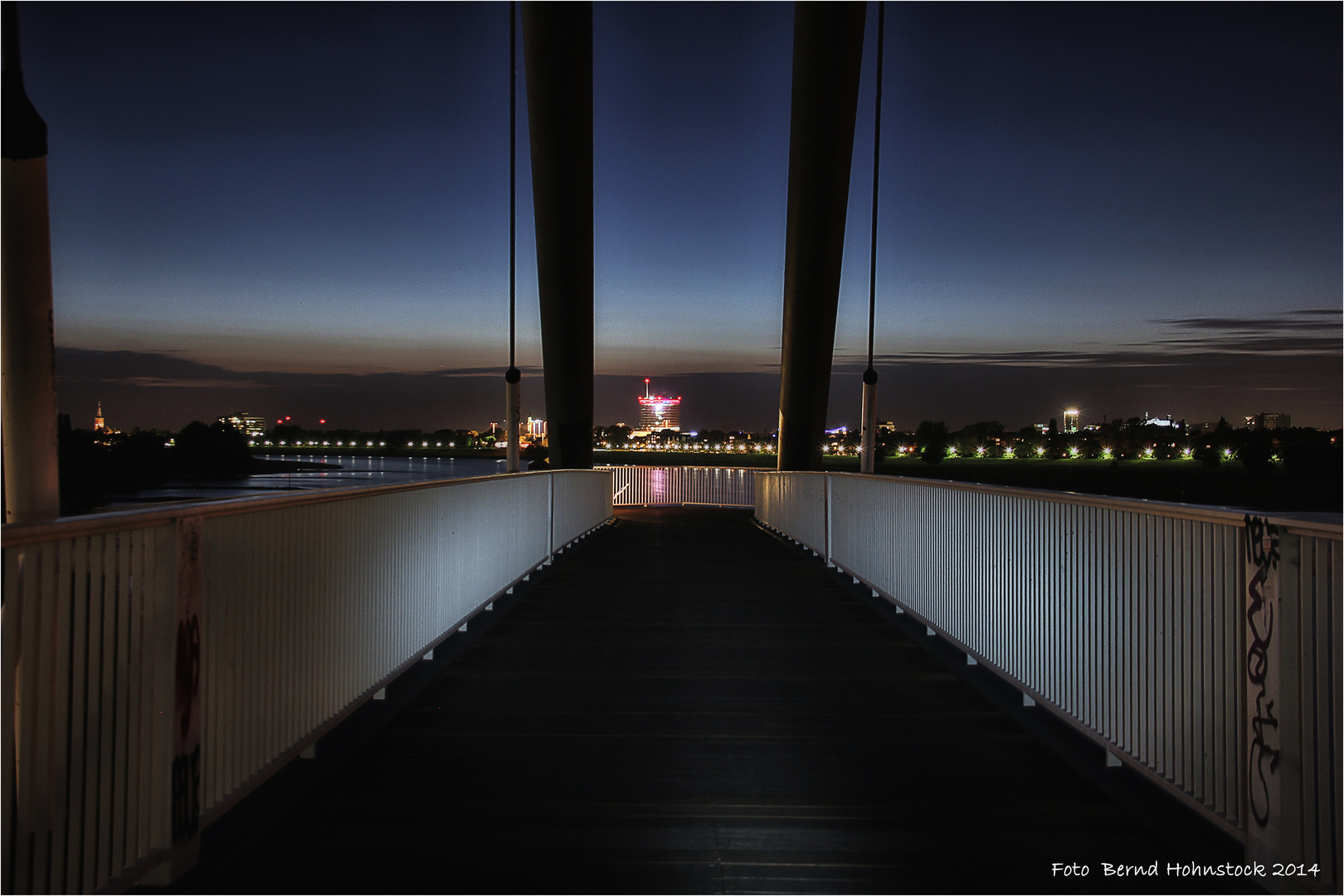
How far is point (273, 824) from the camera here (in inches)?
131

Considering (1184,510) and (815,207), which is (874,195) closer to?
(815,207)

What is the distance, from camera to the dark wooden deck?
9.98ft

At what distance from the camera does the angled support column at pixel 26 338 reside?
3188 mm

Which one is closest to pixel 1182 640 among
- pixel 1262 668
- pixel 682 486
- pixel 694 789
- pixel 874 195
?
pixel 1262 668

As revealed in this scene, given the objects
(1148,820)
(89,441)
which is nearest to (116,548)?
(1148,820)

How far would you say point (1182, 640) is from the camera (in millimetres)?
3334

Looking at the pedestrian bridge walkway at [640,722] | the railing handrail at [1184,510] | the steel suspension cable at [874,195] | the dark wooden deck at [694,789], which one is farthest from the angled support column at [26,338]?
the steel suspension cable at [874,195]

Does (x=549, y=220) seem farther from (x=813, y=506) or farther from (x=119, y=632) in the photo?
(x=119, y=632)

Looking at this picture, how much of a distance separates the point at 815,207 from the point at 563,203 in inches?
206

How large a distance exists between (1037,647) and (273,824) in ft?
12.5

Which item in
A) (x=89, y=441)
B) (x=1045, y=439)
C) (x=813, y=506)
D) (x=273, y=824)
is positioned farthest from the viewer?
(x=1045, y=439)

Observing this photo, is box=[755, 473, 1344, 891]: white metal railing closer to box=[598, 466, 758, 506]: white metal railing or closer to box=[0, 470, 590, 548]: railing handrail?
box=[0, 470, 590, 548]: railing handrail

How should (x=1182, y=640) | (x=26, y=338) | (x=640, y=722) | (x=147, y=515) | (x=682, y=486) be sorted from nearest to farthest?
(x=147, y=515) < (x=26, y=338) < (x=1182, y=640) < (x=640, y=722) < (x=682, y=486)

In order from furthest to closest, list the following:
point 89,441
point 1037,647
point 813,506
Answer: point 89,441, point 813,506, point 1037,647
